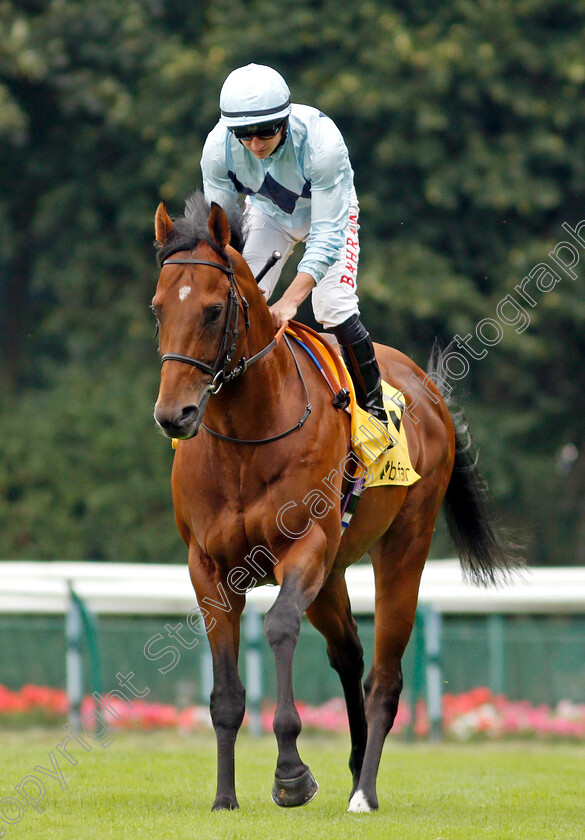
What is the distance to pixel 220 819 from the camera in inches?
195

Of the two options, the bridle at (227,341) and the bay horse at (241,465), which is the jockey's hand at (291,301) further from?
the bridle at (227,341)

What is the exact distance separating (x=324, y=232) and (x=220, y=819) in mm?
2511

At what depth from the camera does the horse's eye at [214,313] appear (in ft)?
15.8

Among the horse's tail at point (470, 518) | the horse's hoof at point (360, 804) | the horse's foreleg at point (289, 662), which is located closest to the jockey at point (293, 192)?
the horse's foreleg at point (289, 662)

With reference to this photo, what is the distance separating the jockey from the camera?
17.2ft

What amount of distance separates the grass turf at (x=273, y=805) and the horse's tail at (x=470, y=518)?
1.23 m

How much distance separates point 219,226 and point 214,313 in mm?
388

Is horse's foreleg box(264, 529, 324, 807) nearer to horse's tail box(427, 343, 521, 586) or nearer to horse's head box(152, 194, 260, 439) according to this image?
horse's head box(152, 194, 260, 439)

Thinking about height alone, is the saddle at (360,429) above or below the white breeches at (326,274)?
below

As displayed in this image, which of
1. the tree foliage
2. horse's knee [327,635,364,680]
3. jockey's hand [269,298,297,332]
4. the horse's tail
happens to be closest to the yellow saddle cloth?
jockey's hand [269,298,297,332]

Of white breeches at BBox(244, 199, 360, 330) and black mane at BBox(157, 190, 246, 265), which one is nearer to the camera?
black mane at BBox(157, 190, 246, 265)

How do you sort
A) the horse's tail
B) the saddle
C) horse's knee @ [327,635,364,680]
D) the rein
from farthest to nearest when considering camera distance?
the horse's tail, horse's knee @ [327,635,364,680], the saddle, the rein

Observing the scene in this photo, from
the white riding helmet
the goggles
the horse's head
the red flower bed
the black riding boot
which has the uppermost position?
the white riding helmet

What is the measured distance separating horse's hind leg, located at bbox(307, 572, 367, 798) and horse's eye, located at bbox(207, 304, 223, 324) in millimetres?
1893
